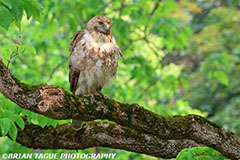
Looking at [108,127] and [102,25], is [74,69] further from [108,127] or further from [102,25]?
[108,127]

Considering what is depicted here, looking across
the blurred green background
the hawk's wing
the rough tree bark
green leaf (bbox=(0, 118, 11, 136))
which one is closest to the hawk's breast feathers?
the hawk's wing

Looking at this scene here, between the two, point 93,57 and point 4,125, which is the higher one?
point 93,57

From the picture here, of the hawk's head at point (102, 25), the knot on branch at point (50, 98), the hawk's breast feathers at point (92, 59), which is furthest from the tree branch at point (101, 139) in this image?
the hawk's head at point (102, 25)

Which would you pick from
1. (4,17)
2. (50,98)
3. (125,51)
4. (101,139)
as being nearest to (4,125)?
(50,98)

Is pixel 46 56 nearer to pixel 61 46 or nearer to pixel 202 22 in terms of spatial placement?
pixel 61 46

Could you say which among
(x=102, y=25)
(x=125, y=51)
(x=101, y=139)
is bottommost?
(x=101, y=139)

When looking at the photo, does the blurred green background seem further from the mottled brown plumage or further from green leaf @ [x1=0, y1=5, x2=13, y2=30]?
green leaf @ [x1=0, y1=5, x2=13, y2=30]

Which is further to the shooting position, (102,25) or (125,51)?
(125,51)

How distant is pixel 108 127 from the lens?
10.8 feet

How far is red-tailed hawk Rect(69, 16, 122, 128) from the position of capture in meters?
3.65

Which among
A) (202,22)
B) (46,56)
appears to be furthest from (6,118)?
(202,22)

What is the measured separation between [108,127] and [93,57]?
2.36 feet

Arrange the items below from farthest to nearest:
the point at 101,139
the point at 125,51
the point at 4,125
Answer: the point at 125,51 < the point at 101,139 < the point at 4,125

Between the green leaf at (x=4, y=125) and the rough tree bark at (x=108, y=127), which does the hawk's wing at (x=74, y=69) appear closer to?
the rough tree bark at (x=108, y=127)
